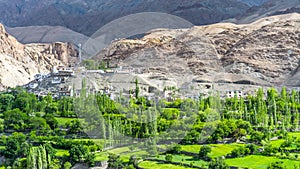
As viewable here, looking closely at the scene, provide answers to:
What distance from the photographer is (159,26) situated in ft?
295

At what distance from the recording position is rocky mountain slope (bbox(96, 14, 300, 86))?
183ft

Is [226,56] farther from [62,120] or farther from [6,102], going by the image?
[62,120]

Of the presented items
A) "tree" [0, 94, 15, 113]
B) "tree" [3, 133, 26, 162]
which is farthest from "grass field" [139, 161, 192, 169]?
"tree" [0, 94, 15, 113]

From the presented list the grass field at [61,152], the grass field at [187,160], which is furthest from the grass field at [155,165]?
the grass field at [61,152]

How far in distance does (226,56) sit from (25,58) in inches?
1074

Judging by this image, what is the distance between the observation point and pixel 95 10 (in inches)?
5906

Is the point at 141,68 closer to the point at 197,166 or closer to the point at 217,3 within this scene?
the point at 197,166

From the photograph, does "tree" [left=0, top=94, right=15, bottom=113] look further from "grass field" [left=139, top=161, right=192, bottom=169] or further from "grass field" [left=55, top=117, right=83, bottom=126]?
"grass field" [left=139, top=161, right=192, bottom=169]

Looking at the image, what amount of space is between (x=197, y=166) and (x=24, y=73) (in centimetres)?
4741

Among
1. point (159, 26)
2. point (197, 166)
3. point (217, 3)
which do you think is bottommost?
point (197, 166)

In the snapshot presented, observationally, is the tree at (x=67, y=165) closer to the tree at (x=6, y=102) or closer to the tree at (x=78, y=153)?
the tree at (x=78, y=153)

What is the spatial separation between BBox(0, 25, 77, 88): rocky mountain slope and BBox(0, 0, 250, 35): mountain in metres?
44.2

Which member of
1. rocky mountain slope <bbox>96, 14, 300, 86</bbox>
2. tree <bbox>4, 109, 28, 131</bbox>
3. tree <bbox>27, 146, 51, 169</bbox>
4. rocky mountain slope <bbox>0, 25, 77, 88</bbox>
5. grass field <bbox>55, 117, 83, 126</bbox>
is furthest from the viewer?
rocky mountain slope <bbox>0, 25, 77, 88</bbox>

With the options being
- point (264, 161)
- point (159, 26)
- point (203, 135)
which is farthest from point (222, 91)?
point (159, 26)
